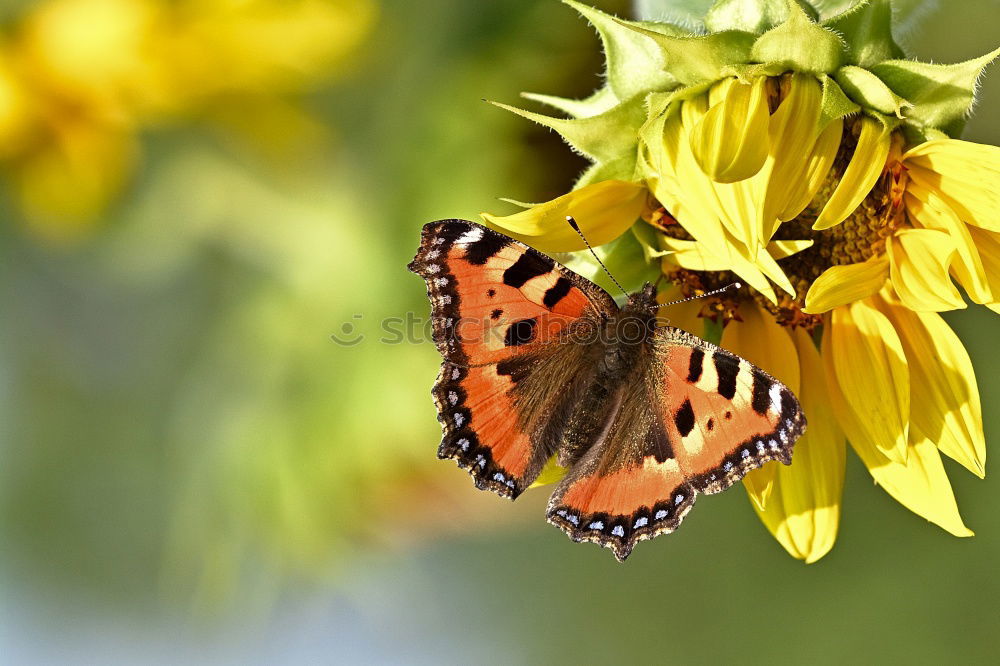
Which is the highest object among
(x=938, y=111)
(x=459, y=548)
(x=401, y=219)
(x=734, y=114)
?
(x=401, y=219)

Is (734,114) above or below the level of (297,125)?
below

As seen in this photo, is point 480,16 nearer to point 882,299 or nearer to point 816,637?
point 882,299

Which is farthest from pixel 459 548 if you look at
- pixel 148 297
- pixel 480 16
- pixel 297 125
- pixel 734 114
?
pixel 734 114

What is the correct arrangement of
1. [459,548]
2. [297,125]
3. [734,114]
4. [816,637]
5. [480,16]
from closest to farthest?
[734,114] → [480,16] → [297,125] → [816,637] → [459,548]

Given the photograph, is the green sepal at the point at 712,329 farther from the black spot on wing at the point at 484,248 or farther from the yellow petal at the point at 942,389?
the black spot on wing at the point at 484,248

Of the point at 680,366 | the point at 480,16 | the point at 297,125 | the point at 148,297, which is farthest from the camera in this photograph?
the point at 148,297

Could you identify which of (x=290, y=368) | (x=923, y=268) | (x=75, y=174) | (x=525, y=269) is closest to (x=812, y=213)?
(x=923, y=268)

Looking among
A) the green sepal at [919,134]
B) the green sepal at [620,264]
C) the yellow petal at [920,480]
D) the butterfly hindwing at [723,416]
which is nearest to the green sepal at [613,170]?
the green sepal at [620,264]

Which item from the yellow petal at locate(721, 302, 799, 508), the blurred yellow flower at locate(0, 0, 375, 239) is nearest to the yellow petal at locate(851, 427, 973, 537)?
the yellow petal at locate(721, 302, 799, 508)
